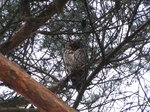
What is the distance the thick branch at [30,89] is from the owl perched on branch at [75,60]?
1174 millimetres

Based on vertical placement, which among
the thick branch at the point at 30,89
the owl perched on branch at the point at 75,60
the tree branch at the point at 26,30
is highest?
the owl perched on branch at the point at 75,60

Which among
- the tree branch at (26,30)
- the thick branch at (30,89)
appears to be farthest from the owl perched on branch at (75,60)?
the thick branch at (30,89)

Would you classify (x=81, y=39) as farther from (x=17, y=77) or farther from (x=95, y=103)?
(x=17, y=77)

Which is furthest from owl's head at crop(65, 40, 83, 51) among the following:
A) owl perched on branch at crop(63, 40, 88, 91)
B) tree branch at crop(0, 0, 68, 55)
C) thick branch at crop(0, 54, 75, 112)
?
thick branch at crop(0, 54, 75, 112)

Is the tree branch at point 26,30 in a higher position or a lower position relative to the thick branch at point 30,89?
higher

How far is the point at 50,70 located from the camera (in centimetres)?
295

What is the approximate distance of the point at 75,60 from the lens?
12.6 ft

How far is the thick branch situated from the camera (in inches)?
67.8

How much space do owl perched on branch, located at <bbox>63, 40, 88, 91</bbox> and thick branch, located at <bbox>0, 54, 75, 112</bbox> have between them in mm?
1174

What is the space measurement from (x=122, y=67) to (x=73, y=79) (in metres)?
0.47

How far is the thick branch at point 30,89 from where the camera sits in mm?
1723

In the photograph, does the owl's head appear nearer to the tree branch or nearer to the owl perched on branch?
the owl perched on branch

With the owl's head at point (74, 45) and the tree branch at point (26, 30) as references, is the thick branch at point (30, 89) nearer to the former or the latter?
the tree branch at point (26, 30)

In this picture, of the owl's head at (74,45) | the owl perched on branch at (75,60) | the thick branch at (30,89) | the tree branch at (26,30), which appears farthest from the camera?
the owl's head at (74,45)
